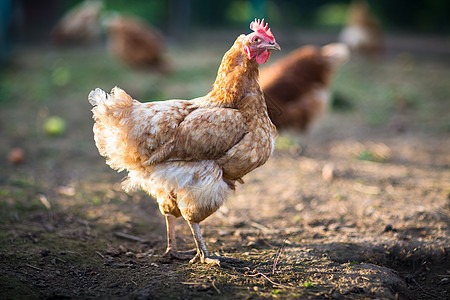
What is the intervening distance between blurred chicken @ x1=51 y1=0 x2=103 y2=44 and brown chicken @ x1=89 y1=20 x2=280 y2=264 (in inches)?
352

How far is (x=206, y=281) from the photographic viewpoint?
277 centimetres

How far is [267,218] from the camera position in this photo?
426 cm

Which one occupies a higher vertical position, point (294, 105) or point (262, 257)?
point (294, 105)

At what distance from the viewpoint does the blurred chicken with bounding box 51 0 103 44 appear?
11141 millimetres

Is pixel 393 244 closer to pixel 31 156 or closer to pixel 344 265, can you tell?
pixel 344 265

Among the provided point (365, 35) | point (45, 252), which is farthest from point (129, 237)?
point (365, 35)

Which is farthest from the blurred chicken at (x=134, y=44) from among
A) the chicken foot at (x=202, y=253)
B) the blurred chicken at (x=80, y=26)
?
the chicken foot at (x=202, y=253)

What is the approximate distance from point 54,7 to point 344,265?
13.5 metres

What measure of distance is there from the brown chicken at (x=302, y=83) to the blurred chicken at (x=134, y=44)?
3501 mm

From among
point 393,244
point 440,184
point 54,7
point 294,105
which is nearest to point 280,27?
point 54,7

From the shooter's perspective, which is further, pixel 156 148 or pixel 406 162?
pixel 406 162

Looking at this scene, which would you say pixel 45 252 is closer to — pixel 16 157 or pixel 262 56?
pixel 262 56

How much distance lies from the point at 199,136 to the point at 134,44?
21.4ft

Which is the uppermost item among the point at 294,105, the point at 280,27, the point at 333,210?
the point at 280,27
